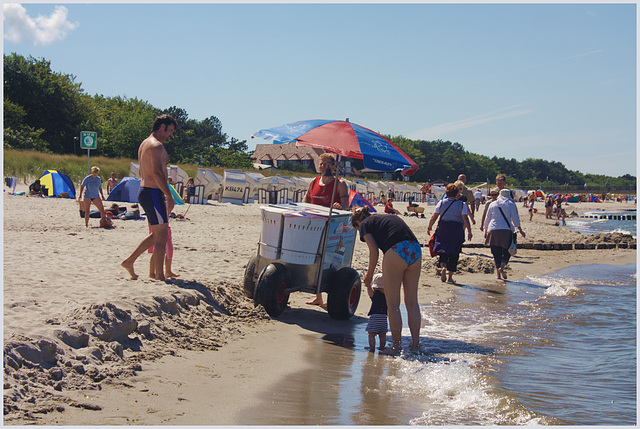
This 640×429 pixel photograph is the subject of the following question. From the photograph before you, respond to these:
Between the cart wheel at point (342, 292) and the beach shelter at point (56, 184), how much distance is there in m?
20.3

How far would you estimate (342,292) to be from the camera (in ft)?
21.3

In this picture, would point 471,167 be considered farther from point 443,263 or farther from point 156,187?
point 156,187

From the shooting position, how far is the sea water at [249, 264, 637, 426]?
158 inches

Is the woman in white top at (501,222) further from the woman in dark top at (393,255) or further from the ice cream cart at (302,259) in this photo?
the woman in dark top at (393,255)

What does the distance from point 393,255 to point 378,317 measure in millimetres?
726

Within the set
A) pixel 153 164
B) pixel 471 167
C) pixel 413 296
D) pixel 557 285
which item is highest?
pixel 471 167

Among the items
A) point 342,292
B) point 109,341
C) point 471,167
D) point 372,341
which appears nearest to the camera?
point 109,341

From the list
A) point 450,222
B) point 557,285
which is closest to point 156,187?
point 450,222

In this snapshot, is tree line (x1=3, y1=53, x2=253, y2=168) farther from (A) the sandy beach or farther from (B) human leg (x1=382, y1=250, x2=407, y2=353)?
(B) human leg (x1=382, y1=250, x2=407, y2=353)

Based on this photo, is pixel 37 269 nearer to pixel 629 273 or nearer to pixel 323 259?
pixel 323 259

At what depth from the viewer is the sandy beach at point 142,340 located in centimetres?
360

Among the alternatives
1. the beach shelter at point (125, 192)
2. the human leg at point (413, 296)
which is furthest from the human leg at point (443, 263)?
the beach shelter at point (125, 192)

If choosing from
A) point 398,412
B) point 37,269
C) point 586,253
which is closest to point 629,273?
point 586,253

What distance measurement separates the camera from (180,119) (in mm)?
77750
